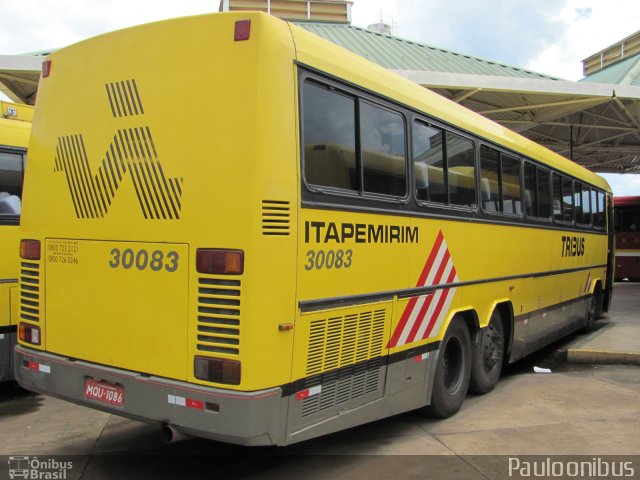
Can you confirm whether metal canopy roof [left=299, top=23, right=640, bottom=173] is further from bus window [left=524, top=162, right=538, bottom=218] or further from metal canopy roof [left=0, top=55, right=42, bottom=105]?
metal canopy roof [left=0, top=55, right=42, bottom=105]

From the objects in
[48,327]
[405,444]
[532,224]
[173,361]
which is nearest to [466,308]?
[405,444]

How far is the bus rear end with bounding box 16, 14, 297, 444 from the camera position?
3504 millimetres

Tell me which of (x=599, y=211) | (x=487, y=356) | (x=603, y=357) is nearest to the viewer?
(x=487, y=356)

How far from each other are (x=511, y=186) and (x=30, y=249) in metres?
5.53

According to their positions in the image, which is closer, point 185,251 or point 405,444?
point 185,251

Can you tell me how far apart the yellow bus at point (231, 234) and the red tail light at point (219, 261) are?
1 cm

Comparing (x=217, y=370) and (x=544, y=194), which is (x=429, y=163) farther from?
(x=544, y=194)

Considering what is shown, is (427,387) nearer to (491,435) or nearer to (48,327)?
(491,435)

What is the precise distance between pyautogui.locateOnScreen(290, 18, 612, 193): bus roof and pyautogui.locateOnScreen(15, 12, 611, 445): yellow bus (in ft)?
0.09

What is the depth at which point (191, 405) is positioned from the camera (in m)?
3.59

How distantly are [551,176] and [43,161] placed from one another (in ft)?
23.5

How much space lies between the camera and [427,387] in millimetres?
5336

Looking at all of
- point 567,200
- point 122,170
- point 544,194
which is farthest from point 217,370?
point 567,200

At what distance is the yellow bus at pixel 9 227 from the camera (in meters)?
6.13
